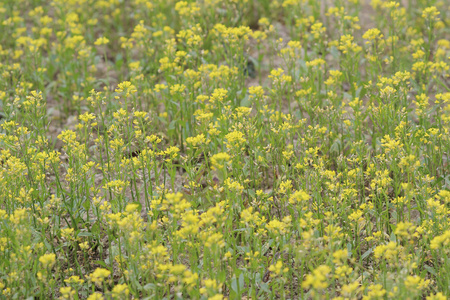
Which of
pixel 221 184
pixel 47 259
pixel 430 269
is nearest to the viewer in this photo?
pixel 47 259

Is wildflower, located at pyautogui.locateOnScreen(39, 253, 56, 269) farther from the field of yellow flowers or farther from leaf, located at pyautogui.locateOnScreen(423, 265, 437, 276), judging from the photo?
leaf, located at pyautogui.locateOnScreen(423, 265, 437, 276)

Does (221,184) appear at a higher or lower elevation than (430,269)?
higher

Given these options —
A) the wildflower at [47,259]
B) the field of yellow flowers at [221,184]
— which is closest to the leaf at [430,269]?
the field of yellow flowers at [221,184]

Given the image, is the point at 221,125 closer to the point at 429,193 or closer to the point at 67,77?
the point at 429,193

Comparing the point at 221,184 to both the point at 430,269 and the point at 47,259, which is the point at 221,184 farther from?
the point at 430,269

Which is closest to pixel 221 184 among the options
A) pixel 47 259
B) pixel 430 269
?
pixel 47 259

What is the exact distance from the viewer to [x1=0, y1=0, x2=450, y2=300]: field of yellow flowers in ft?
10.7

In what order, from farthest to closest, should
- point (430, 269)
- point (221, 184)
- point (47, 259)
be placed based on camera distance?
1. point (221, 184)
2. point (430, 269)
3. point (47, 259)

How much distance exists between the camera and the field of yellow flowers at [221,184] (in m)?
3.27

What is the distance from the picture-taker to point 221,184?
4.28 metres

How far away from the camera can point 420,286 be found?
3.12 metres

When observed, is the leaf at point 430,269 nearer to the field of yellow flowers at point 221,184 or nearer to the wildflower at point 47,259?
the field of yellow flowers at point 221,184

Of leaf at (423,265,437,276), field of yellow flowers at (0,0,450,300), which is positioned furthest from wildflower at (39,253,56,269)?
leaf at (423,265,437,276)

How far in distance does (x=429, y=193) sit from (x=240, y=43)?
2.43m
